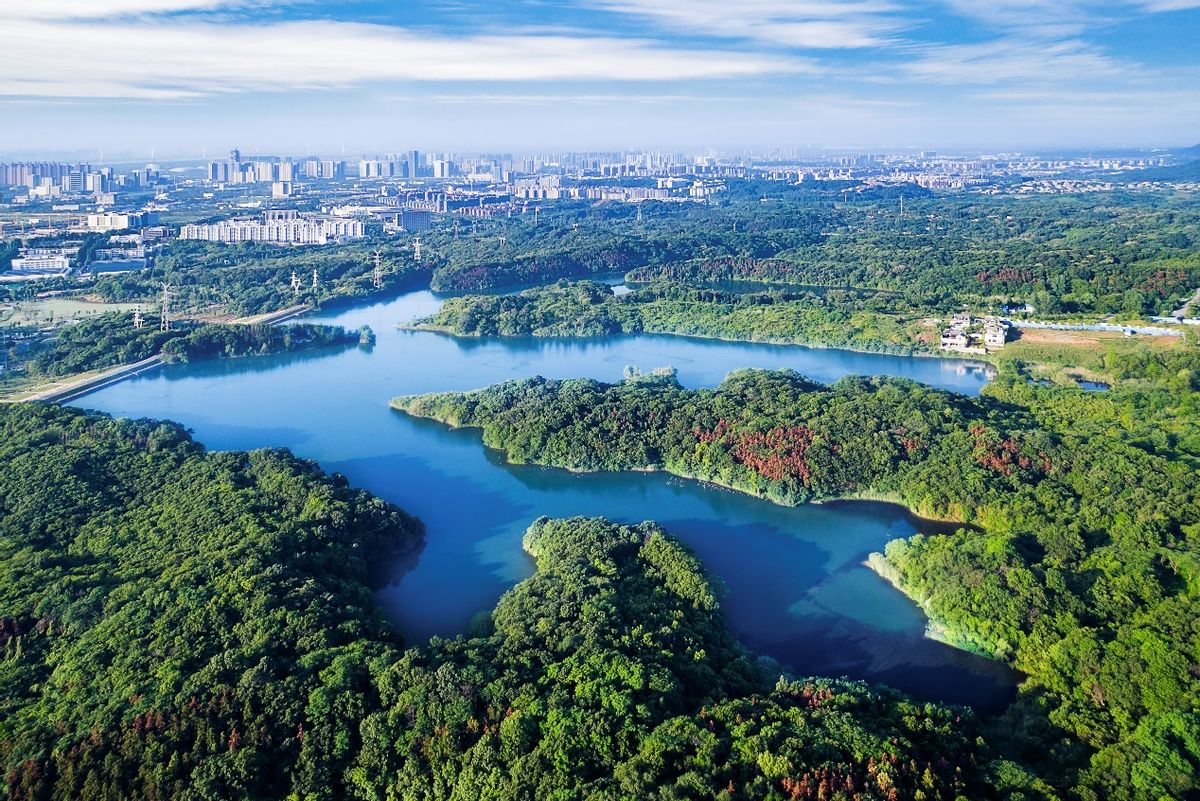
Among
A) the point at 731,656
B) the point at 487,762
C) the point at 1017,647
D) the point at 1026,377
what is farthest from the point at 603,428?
the point at 1026,377

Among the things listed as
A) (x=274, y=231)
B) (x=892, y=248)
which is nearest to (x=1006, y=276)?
(x=892, y=248)

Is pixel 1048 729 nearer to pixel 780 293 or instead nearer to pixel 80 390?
pixel 80 390

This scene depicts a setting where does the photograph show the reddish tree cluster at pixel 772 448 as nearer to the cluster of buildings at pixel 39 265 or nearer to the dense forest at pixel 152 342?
the dense forest at pixel 152 342

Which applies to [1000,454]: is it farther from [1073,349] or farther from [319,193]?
[319,193]

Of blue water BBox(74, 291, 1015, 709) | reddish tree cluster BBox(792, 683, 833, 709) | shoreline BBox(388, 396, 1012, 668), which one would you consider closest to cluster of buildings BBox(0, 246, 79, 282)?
blue water BBox(74, 291, 1015, 709)

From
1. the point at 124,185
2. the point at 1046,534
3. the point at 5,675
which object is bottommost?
the point at 5,675
